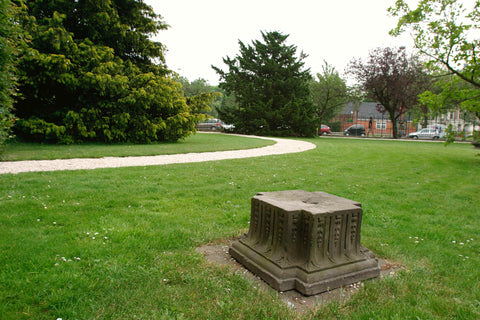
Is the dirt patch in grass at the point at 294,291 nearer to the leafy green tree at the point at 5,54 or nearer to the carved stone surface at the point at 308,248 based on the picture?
the carved stone surface at the point at 308,248

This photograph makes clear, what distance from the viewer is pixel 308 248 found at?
9.14ft

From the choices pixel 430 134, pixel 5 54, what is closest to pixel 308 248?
pixel 5 54

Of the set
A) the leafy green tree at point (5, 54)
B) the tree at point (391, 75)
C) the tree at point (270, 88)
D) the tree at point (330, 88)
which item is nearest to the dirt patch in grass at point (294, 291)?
the leafy green tree at point (5, 54)

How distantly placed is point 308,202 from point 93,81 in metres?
13.4

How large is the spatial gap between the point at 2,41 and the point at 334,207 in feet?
24.4

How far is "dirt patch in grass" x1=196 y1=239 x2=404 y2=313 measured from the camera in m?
2.54

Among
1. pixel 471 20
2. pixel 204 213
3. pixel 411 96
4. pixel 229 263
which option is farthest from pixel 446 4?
pixel 411 96

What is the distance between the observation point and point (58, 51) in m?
14.1

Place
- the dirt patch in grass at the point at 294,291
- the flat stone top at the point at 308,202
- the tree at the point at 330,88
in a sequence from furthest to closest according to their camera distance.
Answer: the tree at the point at 330,88, the flat stone top at the point at 308,202, the dirt patch in grass at the point at 294,291

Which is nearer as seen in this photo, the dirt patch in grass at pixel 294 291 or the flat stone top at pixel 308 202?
the dirt patch in grass at pixel 294 291

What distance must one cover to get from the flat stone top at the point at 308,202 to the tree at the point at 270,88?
26393 millimetres

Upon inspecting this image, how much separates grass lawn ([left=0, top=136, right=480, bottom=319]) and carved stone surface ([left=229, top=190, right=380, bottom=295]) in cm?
20

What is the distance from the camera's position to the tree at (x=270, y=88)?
98.5 ft

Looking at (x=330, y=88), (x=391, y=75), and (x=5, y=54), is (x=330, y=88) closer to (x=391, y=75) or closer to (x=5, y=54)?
(x=391, y=75)
